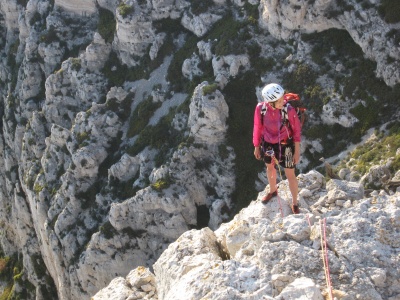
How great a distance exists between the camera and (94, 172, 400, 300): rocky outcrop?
10672 millimetres

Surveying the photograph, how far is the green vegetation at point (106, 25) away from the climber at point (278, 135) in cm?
5544

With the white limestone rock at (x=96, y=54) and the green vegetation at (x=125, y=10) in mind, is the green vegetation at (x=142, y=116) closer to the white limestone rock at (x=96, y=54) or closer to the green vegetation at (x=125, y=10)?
the white limestone rock at (x=96, y=54)

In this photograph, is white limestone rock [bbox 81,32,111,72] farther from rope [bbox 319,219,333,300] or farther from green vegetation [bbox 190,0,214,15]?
rope [bbox 319,219,333,300]

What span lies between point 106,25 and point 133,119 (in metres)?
20.3

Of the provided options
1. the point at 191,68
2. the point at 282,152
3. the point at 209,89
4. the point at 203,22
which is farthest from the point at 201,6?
the point at 282,152

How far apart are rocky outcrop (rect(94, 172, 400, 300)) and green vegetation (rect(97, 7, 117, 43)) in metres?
56.5

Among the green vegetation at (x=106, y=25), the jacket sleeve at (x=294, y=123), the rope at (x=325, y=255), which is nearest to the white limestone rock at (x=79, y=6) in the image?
the green vegetation at (x=106, y=25)

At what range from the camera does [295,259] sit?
1131 cm

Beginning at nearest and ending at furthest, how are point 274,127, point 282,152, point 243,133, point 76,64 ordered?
point 274,127
point 282,152
point 243,133
point 76,64

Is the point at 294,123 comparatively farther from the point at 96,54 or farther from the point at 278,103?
the point at 96,54

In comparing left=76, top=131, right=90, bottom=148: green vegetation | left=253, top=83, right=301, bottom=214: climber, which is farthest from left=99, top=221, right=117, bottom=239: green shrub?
left=253, top=83, right=301, bottom=214: climber

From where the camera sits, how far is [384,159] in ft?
109

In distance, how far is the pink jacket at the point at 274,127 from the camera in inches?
529

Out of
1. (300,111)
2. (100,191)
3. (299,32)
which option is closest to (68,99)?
(100,191)
